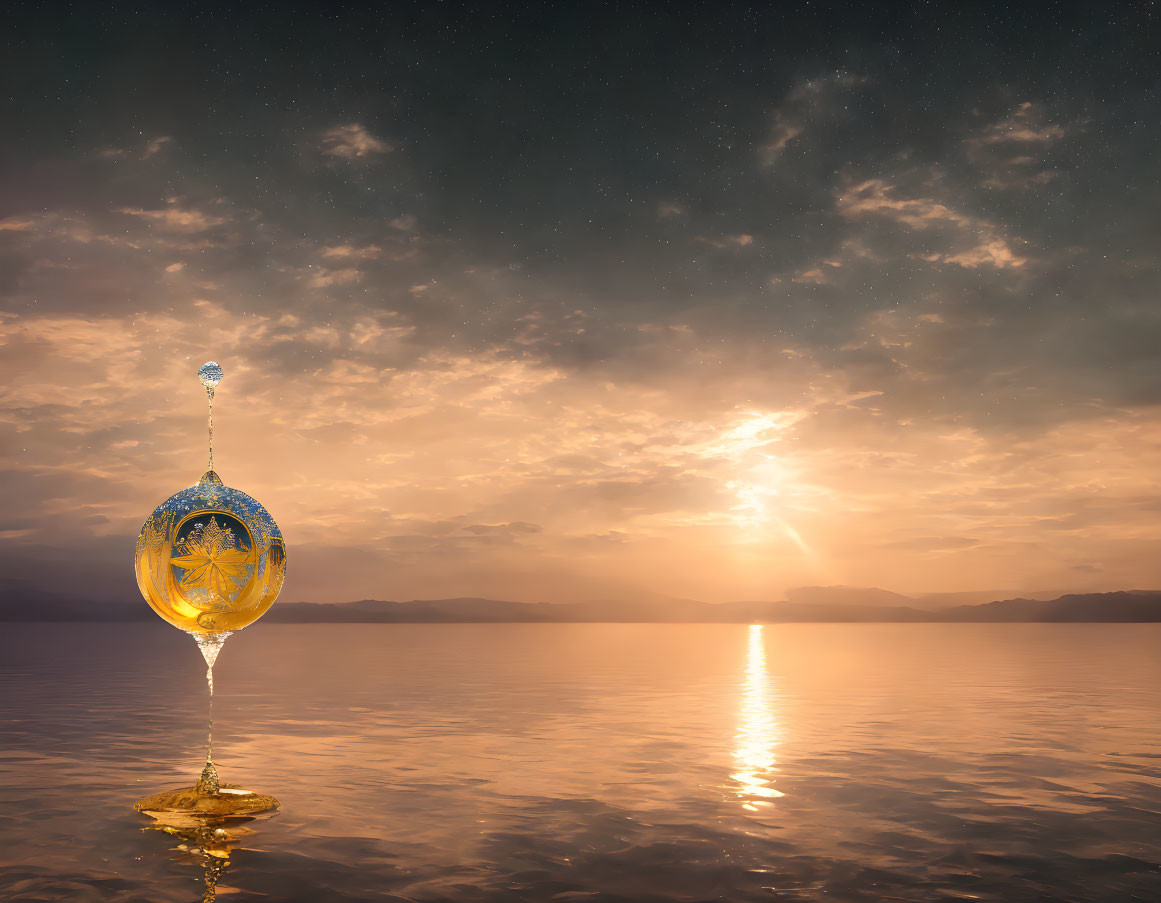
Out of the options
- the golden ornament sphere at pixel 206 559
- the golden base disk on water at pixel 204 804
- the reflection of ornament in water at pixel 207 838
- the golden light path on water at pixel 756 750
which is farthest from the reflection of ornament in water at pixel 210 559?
the golden light path on water at pixel 756 750

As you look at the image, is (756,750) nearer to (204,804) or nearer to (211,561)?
(204,804)

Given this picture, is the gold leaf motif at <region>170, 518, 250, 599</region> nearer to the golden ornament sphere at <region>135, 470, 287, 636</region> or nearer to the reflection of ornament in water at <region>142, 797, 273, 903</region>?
the golden ornament sphere at <region>135, 470, 287, 636</region>

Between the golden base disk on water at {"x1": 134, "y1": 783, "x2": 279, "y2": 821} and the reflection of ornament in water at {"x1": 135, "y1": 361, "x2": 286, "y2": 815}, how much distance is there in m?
1.70

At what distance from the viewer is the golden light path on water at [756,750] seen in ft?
61.7

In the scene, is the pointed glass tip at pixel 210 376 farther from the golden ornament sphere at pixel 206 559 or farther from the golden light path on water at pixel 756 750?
the golden light path on water at pixel 756 750

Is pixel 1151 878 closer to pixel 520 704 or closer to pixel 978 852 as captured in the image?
pixel 978 852

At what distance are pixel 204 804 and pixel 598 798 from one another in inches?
268

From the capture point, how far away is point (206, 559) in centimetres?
1362

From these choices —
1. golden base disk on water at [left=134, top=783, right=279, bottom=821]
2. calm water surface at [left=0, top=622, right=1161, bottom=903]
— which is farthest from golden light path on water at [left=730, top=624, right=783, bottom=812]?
golden base disk on water at [left=134, top=783, right=279, bottom=821]

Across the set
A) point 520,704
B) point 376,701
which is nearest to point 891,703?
point 520,704

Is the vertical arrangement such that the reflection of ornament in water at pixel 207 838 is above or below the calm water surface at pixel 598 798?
above

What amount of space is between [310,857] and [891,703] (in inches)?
1243

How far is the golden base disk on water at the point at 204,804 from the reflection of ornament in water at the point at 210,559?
1696 mm

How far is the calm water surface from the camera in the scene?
A: 12.4 metres
